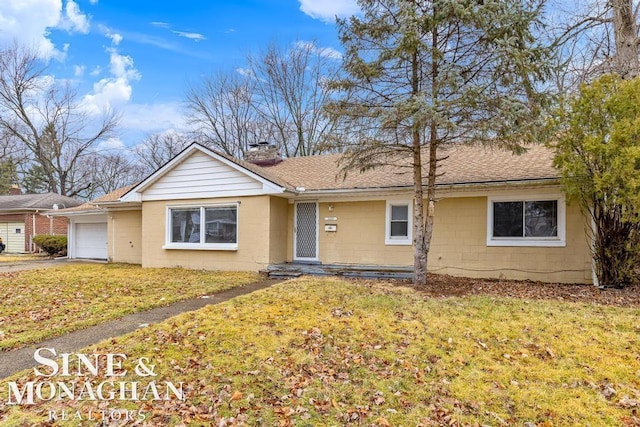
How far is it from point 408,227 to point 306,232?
3391 millimetres

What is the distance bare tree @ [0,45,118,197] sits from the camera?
27.6 meters

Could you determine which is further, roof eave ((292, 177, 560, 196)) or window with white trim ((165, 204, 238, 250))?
window with white trim ((165, 204, 238, 250))

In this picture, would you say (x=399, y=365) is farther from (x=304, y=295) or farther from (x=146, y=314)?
(x=146, y=314)

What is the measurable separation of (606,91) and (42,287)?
45.3 ft

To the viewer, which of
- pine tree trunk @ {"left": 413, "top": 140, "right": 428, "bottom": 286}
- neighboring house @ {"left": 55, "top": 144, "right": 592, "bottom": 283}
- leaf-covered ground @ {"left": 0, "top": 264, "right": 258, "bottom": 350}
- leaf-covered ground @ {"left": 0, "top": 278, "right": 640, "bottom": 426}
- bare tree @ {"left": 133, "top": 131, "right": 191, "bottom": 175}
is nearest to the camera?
leaf-covered ground @ {"left": 0, "top": 278, "right": 640, "bottom": 426}

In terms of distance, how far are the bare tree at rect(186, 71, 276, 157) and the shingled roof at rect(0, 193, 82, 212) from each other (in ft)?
33.5

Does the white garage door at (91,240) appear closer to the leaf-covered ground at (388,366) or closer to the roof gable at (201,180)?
the roof gable at (201,180)

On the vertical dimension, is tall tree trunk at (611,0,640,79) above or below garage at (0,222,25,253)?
above

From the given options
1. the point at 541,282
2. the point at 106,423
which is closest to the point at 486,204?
the point at 541,282

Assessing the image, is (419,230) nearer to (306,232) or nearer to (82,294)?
(306,232)

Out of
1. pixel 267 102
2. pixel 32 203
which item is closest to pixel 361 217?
pixel 267 102

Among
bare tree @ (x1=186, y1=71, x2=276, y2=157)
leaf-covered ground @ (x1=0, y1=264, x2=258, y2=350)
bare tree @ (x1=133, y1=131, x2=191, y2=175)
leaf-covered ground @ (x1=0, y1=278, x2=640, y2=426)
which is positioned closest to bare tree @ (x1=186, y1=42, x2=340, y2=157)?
bare tree @ (x1=186, y1=71, x2=276, y2=157)

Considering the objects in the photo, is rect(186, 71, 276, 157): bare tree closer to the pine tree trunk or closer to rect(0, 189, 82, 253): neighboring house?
rect(0, 189, 82, 253): neighboring house

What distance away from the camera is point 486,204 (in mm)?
9805
